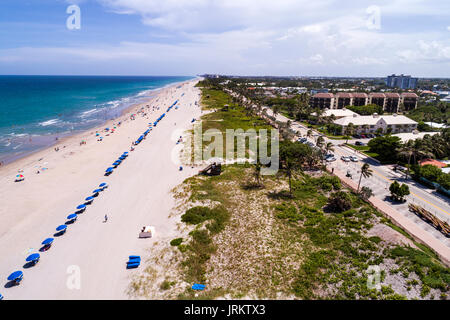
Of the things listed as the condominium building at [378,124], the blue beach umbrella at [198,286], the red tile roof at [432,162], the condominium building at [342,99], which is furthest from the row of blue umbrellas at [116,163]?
the condominium building at [342,99]

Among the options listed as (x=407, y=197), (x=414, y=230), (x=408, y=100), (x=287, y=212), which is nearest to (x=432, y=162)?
(x=407, y=197)

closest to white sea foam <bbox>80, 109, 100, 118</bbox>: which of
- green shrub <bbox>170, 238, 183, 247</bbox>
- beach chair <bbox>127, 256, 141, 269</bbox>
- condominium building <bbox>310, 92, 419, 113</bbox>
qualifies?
green shrub <bbox>170, 238, 183, 247</bbox>

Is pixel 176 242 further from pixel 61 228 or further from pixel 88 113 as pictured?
pixel 88 113

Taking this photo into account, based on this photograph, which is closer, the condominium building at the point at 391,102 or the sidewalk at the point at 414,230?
the sidewalk at the point at 414,230

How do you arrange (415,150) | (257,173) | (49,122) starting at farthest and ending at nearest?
(49,122) < (415,150) < (257,173)

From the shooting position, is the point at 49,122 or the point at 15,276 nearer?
the point at 15,276

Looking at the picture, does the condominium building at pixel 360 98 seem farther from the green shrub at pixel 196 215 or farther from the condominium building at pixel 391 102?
the green shrub at pixel 196 215

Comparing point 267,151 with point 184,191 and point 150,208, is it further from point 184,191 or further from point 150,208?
point 150,208

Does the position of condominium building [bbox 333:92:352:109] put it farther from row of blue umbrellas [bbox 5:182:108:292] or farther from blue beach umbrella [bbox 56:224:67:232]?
blue beach umbrella [bbox 56:224:67:232]
